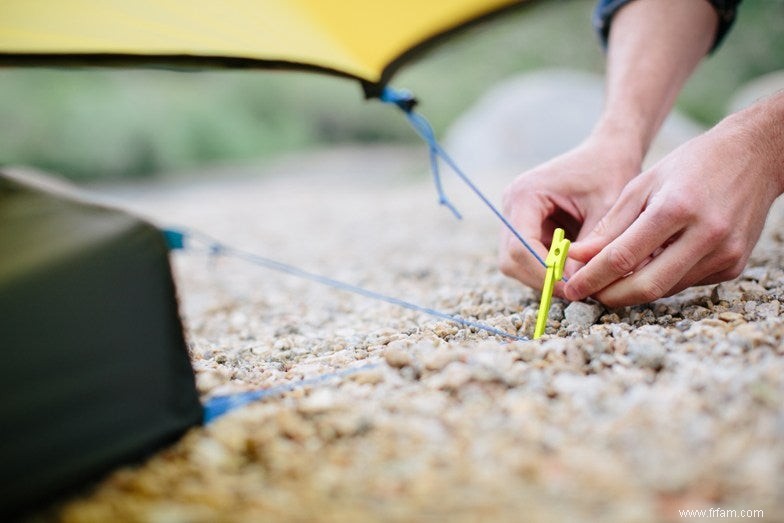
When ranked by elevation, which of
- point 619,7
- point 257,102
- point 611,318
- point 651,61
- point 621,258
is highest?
point 257,102

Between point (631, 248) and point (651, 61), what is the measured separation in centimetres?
47

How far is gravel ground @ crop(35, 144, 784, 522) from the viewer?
48cm

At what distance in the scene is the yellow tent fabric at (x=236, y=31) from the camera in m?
0.80

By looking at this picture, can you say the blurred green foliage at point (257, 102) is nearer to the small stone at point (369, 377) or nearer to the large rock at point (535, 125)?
the large rock at point (535, 125)

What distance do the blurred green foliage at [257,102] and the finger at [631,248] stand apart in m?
3.69

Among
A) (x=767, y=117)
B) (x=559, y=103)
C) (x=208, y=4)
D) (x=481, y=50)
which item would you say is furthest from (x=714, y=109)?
(x=208, y=4)

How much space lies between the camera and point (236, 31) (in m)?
0.88

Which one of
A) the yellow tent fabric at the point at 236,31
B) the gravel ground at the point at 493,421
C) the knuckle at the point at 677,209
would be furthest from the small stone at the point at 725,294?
the yellow tent fabric at the point at 236,31

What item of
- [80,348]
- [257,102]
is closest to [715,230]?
[80,348]

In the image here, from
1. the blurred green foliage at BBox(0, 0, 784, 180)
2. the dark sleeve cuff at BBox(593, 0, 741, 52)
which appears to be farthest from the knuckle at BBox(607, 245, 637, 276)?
the blurred green foliage at BBox(0, 0, 784, 180)

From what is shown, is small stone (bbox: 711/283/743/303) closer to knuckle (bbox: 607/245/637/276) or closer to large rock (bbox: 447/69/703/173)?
knuckle (bbox: 607/245/637/276)

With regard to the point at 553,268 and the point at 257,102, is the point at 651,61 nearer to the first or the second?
the point at 553,268

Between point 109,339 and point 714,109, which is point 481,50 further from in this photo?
point 109,339

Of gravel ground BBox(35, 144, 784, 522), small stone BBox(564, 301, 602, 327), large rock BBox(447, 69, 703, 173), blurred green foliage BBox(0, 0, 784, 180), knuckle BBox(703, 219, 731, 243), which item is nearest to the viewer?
gravel ground BBox(35, 144, 784, 522)
